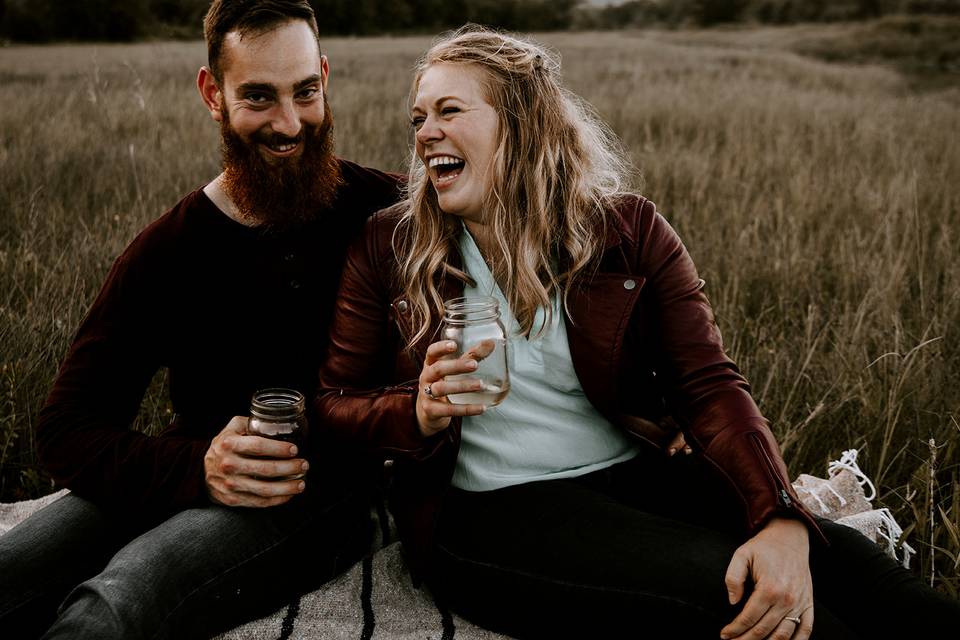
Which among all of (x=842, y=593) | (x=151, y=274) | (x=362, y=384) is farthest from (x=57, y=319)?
(x=842, y=593)

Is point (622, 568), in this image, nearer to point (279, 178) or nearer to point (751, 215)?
point (279, 178)

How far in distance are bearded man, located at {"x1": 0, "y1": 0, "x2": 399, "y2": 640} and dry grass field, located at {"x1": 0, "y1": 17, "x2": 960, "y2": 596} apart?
840 mm

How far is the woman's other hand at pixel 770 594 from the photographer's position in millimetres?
1823

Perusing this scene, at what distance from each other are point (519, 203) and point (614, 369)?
22.2 inches

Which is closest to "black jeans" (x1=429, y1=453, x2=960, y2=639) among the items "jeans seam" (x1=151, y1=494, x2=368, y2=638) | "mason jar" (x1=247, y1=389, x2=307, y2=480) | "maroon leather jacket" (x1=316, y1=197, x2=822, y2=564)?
"maroon leather jacket" (x1=316, y1=197, x2=822, y2=564)

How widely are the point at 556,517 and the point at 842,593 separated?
697 millimetres

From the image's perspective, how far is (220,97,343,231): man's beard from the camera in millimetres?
2645

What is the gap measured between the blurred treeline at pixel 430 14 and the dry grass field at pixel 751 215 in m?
0.39

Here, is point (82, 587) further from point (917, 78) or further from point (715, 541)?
point (917, 78)

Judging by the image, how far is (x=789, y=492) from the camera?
79.7 inches

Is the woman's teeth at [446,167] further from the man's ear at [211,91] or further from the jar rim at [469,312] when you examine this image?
the man's ear at [211,91]

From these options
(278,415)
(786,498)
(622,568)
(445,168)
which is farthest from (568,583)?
(445,168)

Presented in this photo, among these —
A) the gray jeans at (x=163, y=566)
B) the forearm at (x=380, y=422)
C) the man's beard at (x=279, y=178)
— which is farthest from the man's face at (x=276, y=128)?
the gray jeans at (x=163, y=566)

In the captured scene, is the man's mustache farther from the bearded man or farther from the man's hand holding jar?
the man's hand holding jar
